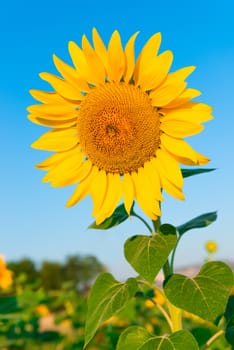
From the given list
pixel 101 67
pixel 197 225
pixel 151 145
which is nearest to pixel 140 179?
pixel 151 145

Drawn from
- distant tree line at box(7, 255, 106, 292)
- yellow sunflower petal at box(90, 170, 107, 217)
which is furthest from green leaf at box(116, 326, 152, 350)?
distant tree line at box(7, 255, 106, 292)

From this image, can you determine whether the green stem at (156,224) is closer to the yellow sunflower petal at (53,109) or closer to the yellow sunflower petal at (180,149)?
the yellow sunflower petal at (180,149)

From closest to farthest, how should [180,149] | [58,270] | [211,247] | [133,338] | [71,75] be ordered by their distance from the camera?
[133,338], [180,149], [71,75], [211,247], [58,270]

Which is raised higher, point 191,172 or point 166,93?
point 166,93

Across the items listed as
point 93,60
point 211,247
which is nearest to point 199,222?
point 93,60

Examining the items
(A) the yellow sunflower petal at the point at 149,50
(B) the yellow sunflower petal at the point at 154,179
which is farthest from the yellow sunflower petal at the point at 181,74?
(B) the yellow sunflower petal at the point at 154,179

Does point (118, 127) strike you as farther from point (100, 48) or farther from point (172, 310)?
point (172, 310)
